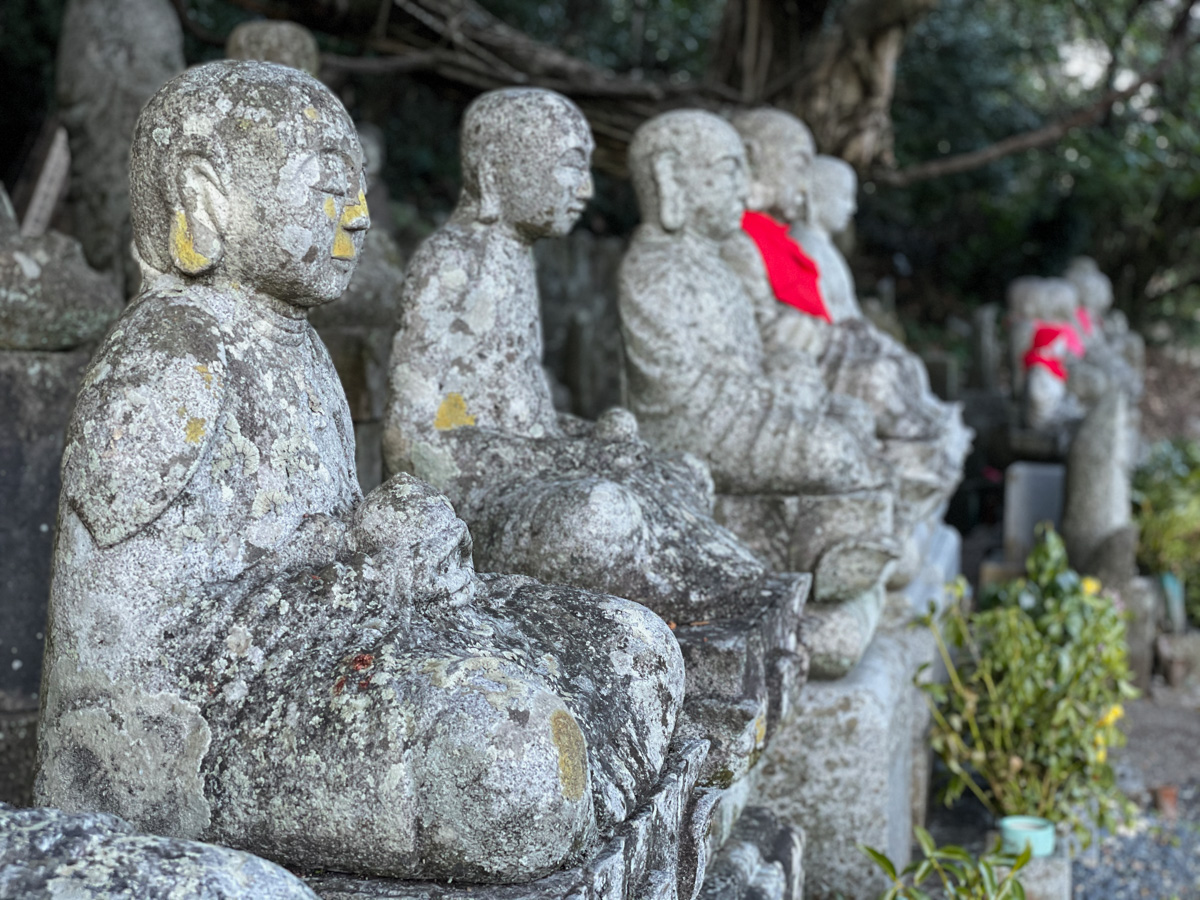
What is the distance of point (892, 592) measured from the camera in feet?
13.7

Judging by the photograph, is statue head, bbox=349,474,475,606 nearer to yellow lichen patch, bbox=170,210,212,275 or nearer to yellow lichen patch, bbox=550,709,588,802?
yellow lichen patch, bbox=550,709,588,802

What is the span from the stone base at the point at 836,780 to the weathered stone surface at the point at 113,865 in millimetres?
1901

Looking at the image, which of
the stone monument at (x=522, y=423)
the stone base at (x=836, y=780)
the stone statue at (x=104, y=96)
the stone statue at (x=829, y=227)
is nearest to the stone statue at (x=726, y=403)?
the stone base at (x=836, y=780)

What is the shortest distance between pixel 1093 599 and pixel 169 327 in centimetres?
346

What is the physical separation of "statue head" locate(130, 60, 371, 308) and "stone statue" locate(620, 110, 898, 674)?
1379 mm

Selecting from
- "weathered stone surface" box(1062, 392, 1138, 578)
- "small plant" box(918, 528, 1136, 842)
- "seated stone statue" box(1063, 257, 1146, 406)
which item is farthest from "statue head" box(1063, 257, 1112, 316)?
"small plant" box(918, 528, 1136, 842)

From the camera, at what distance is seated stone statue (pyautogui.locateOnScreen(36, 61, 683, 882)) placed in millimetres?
1605

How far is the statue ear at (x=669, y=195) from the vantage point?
3.31 m

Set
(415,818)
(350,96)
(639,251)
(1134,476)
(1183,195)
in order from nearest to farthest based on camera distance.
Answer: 1. (415,818)
2. (639,251)
3. (1134,476)
4. (350,96)
5. (1183,195)

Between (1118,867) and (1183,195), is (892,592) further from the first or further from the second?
(1183,195)

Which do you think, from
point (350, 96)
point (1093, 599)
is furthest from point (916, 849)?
point (350, 96)

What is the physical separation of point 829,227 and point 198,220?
3.44 meters

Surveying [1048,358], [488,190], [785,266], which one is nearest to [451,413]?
[488,190]

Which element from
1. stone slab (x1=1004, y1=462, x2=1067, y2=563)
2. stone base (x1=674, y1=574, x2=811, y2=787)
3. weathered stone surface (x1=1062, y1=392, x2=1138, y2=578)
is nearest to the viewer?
stone base (x1=674, y1=574, x2=811, y2=787)
